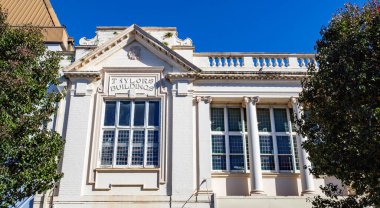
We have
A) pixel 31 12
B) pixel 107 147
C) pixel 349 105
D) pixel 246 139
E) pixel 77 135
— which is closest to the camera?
pixel 349 105

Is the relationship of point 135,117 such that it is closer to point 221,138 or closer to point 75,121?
point 75,121

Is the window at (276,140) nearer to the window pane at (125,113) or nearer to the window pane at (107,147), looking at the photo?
the window pane at (125,113)

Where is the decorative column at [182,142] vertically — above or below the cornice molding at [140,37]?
below

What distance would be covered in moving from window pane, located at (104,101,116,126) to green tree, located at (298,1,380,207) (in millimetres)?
8857

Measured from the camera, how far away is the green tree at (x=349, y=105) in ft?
34.7

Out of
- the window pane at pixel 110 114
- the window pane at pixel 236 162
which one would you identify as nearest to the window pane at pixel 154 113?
the window pane at pixel 110 114

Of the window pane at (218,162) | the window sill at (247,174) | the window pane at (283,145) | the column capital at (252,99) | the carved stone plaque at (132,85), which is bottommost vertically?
the window sill at (247,174)

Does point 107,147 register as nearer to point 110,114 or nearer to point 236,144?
point 110,114

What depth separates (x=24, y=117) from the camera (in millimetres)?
12859

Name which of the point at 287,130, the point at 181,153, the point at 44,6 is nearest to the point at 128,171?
the point at 181,153

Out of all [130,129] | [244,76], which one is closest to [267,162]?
[244,76]

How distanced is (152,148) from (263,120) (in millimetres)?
5311

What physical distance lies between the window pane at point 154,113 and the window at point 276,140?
4647 mm

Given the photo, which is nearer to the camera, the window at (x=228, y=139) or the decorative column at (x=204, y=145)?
the decorative column at (x=204, y=145)
